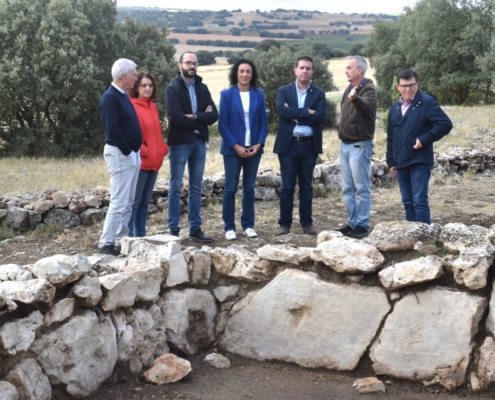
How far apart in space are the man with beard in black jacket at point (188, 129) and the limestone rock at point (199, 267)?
203 cm

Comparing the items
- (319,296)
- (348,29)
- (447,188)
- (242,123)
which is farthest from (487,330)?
(348,29)

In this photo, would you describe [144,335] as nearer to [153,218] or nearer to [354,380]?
[354,380]

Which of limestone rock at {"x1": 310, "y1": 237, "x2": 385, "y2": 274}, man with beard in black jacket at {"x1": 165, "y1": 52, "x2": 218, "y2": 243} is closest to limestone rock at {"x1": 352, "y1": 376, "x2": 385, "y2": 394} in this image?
limestone rock at {"x1": 310, "y1": 237, "x2": 385, "y2": 274}

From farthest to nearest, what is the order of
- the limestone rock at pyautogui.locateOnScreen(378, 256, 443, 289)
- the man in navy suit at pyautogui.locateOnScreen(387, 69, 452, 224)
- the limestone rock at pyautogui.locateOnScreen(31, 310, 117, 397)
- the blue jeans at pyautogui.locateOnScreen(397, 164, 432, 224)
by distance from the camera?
the blue jeans at pyautogui.locateOnScreen(397, 164, 432, 224)
the man in navy suit at pyautogui.locateOnScreen(387, 69, 452, 224)
the limestone rock at pyautogui.locateOnScreen(378, 256, 443, 289)
the limestone rock at pyautogui.locateOnScreen(31, 310, 117, 397)

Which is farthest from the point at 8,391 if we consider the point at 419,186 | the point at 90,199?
the point at 90,199

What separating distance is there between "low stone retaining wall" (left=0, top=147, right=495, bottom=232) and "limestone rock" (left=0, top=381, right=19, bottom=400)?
16.4 ft

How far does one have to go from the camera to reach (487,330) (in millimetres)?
4289

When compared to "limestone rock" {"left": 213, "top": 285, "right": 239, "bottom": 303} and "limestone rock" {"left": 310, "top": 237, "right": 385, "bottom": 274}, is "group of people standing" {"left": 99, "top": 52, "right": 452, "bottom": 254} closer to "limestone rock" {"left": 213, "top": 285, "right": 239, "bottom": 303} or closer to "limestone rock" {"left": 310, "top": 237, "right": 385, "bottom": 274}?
"limestone rock" {"left": 213, "top": 285, "right": 239, "bottom": 303}

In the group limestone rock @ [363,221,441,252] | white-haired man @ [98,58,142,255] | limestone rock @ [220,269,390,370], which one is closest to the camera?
limestone rock @ [220,269,390,370]

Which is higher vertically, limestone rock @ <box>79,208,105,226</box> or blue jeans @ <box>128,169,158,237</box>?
blue jeans @ <box>128,169,158,237</box>

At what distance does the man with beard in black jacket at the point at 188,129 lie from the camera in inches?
262

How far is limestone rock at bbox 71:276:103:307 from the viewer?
398 centimetres

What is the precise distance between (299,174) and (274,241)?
2.58 ft

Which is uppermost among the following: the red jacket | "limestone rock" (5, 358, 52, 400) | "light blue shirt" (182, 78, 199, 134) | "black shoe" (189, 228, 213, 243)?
"light blue shirt" (182, 78, 199, 134)
